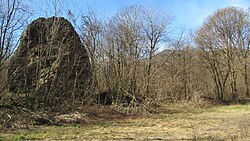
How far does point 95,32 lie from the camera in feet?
62.4

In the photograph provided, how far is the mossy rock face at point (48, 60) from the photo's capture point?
14203mm

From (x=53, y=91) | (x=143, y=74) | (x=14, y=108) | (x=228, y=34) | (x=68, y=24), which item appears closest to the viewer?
(x=14, y=108)

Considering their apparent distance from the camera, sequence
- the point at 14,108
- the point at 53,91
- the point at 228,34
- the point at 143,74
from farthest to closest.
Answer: the point at 228,34 < the point at 143,74 < the point at 53,91 < the point at 14,108

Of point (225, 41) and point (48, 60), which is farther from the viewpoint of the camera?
point (225, 41)

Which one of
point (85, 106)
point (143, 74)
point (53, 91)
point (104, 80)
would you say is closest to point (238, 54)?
point (143, 74)

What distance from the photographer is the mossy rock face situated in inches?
559

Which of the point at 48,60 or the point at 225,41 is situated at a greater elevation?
the point at 225,41

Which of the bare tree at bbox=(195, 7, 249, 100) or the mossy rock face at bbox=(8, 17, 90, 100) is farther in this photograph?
the bare tree at bbox=(195, 7, 249, 100)

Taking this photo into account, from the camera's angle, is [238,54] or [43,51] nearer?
[43,51]

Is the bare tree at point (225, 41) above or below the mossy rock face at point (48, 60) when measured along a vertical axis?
above

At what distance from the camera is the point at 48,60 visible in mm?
15133

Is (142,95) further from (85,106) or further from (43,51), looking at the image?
(43,51)

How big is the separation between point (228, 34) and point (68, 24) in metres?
22.1

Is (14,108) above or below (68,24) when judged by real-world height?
below
